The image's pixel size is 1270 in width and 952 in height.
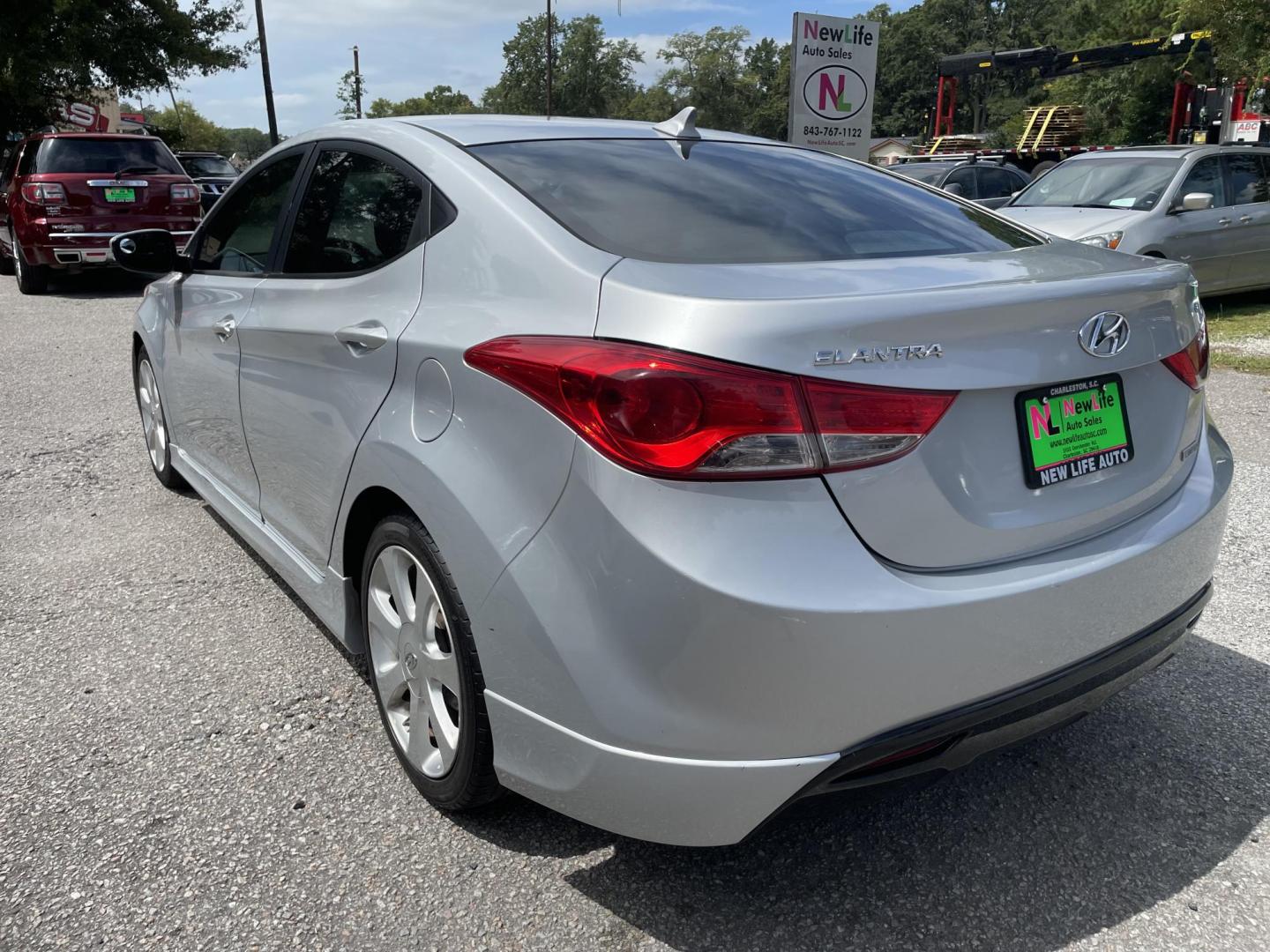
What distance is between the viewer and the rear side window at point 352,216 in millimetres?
2539

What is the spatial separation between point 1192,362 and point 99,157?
42.7ft

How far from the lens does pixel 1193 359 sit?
2352mm

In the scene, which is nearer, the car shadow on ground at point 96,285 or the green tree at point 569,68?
the car shadow on ground at point 96,285

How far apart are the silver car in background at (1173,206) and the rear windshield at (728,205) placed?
272 inches

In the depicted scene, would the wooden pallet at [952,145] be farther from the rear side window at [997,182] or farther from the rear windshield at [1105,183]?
the rear windshield at [1105,183]

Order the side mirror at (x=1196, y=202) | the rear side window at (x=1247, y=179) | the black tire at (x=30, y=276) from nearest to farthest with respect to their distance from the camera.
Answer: the side mirror at (x=1196, y=202) < the rear side window at (x=1247, y=179) < the black tire at (x=30, y=276)

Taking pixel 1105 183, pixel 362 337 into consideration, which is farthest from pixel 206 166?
pixel 362 337

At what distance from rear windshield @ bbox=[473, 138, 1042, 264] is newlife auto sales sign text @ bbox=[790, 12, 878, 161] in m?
10.1

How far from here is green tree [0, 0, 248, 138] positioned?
20.5m

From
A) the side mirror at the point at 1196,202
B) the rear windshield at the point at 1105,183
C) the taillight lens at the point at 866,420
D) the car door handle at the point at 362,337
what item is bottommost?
the taillight lens at the point at 866,420

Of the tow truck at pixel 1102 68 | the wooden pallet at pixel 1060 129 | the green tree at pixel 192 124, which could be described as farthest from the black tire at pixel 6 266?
the green tree at pixel 192 124

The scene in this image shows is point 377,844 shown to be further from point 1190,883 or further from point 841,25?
point 841,25

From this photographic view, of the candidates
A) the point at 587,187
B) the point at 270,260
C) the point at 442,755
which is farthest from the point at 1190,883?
the point at 270,260

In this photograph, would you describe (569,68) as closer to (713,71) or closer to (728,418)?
(713,71)
